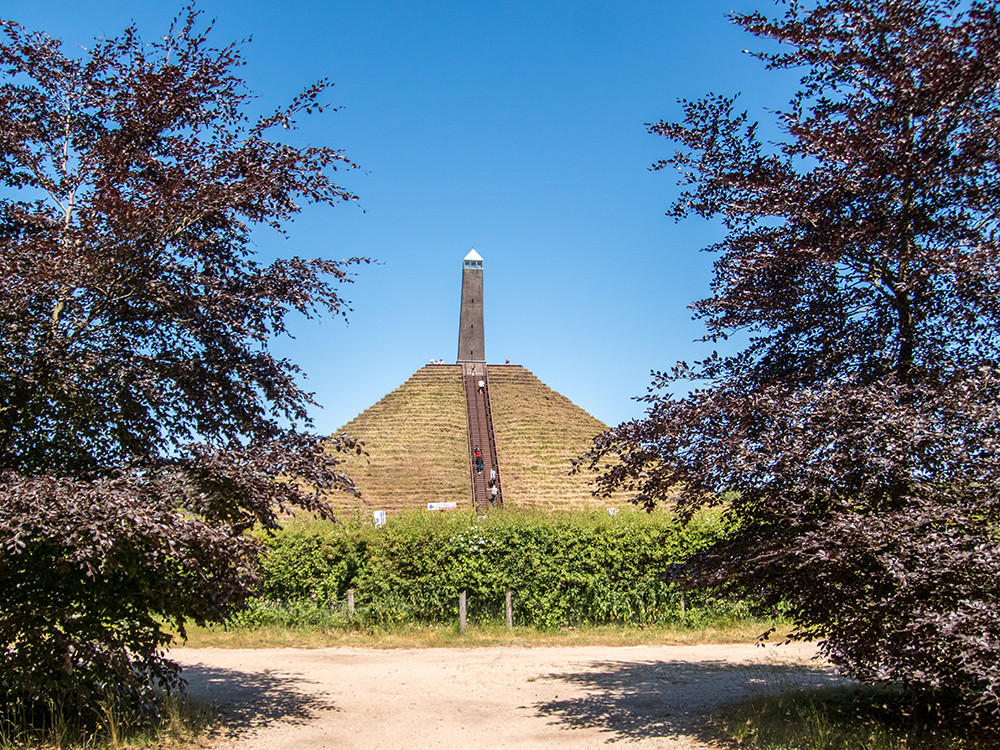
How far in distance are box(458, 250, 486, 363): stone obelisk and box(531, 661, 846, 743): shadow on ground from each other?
47.6 m

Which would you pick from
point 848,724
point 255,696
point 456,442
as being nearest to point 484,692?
point 255,696

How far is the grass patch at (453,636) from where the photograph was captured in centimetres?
1438

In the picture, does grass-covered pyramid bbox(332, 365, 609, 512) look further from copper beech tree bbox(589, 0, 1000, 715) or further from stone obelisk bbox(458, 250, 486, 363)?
copper beech tree bbox(589, 0, 1000, 715)

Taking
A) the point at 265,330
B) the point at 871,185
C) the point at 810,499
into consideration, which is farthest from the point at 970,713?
the point at 265,330

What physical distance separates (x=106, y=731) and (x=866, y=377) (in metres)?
8.01

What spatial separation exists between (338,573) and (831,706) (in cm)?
1035

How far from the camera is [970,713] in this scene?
6598 millimetres

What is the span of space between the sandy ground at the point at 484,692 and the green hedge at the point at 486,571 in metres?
1.64

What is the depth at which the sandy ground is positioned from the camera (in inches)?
311

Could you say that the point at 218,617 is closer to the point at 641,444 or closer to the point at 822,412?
the point at 641,444

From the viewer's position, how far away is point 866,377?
7184mm

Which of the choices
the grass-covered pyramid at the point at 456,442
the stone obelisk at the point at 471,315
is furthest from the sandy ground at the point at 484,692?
the stone obelisk at the point at 471,315

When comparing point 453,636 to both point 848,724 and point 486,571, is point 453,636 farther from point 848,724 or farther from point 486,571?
point 848,724

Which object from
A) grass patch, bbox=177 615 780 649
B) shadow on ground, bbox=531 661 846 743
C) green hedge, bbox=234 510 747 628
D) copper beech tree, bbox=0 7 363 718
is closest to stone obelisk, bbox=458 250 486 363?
green hedge, bbox=234 510 747 628
